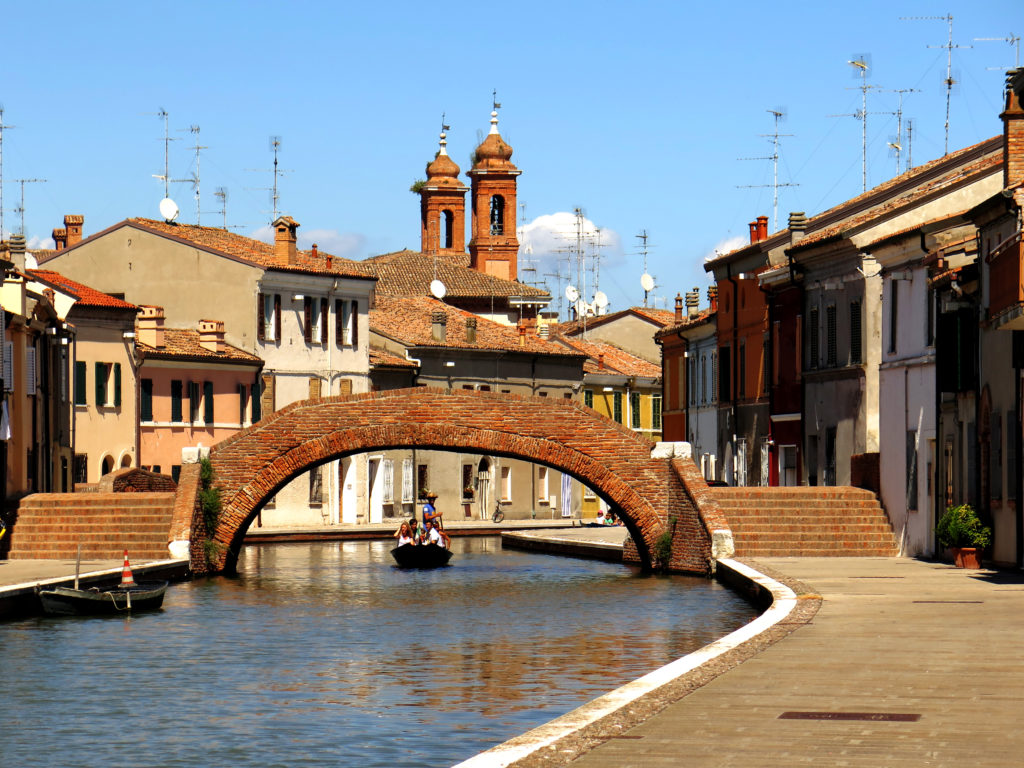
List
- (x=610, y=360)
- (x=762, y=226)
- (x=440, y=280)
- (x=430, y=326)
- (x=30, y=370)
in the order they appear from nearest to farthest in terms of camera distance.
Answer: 1. (x=30, y=370)
2. (x=762, y=226)
3. (x=430, y=326)
4. (x=610, y=360)
5. (x=440, y=280)

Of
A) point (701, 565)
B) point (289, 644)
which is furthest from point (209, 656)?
point (701, 565)

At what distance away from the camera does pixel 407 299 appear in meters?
89.3

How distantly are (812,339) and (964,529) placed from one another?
17733 millimetres

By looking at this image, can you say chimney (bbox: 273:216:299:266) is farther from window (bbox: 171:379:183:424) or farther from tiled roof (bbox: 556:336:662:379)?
tiled roof (bbox: 556:336:662:379)

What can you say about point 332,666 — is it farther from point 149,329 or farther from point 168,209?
point 168,209

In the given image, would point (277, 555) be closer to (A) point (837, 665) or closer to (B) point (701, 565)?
(B) point (701, 565)

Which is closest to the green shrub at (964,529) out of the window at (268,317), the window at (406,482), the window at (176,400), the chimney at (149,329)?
the chimney at (149,329)

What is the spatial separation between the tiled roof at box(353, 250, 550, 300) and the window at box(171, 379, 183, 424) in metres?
32.0

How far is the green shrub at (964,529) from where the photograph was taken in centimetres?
3381

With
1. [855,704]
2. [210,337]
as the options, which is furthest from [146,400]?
[855,704]

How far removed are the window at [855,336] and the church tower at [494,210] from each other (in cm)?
7248

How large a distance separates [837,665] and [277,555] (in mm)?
37562

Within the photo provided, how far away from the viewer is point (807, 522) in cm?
4128

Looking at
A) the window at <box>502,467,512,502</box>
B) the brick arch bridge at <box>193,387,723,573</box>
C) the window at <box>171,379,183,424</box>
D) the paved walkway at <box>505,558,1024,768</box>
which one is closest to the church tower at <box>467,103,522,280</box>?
the window at <box>502,467,512,502</box>
